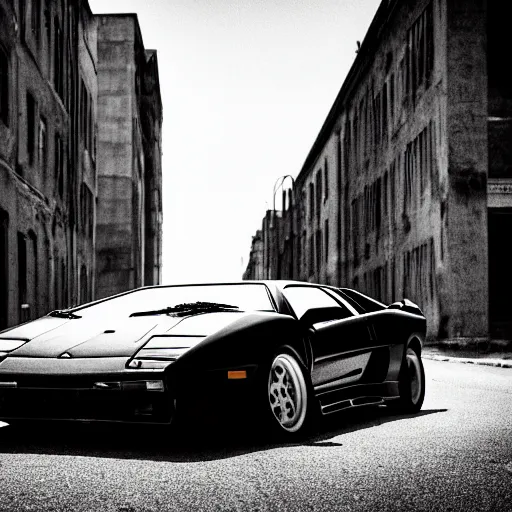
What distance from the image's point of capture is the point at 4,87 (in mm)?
19625

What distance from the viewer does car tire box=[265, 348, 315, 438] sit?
6152 mm

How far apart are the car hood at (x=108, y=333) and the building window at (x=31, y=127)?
1651 centimetres

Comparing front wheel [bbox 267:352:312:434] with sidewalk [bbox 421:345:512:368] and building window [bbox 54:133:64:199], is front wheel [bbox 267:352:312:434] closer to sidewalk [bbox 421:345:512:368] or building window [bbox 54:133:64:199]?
sidewalk [bbox 421:345:512:368]

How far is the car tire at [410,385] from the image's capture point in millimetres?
7934

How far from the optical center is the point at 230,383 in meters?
5.84

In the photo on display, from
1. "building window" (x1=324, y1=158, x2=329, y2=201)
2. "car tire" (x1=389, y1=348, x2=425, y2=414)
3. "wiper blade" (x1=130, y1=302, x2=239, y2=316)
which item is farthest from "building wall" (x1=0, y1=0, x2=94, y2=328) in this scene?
"building window" (x1=324, y1=158, x2=329, y2=201)

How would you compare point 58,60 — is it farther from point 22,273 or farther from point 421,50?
point 421,50

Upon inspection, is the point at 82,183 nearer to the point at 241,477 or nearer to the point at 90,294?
the point at 90,294

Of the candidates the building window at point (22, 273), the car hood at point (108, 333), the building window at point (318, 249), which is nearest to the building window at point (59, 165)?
the building window at point (22, 273)

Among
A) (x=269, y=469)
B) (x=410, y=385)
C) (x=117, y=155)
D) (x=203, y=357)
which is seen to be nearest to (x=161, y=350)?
(x=203, y=357)

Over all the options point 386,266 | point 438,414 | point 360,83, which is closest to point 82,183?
point 386,266

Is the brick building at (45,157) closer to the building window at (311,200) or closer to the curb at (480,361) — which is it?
the curb at (480,361)

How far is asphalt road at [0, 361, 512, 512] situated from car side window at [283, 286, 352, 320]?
82cm

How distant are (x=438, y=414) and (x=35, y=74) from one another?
17422 millimetres
